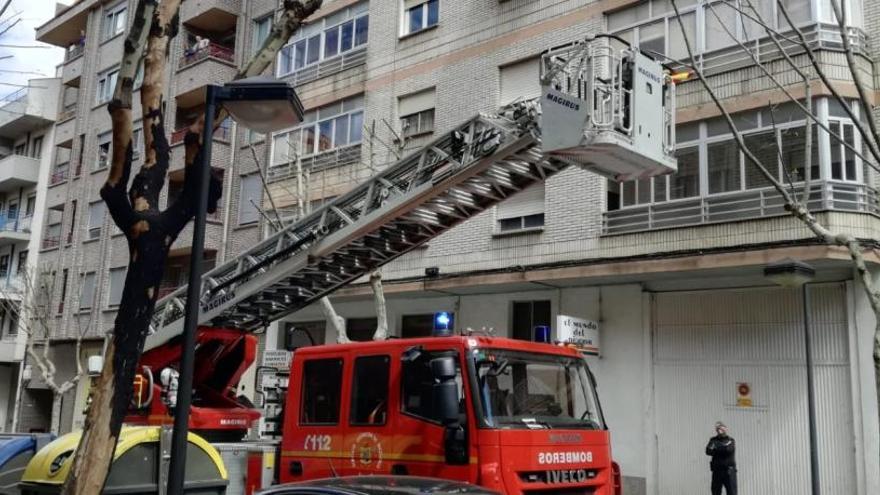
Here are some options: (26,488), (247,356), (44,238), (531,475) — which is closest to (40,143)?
(44,238)

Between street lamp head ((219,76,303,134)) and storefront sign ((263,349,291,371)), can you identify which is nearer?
street lamp head ((219,76,303,134))

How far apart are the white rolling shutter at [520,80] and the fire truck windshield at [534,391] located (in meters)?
10.6

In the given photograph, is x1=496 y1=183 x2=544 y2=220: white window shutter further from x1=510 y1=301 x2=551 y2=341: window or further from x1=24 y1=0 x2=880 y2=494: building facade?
x1=510 y1=301 x2=551 y2=341: window

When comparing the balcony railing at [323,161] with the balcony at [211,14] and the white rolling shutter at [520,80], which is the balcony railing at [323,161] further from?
the balcony at [211,14]

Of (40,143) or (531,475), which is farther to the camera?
(40,143)

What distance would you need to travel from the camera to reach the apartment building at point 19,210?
35.0 m

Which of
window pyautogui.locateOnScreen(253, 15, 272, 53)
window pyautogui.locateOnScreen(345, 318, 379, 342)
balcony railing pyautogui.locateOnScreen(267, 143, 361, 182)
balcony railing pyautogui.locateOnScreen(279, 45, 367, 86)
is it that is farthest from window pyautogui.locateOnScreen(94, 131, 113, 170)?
window pyautogui.locateOnScreen(345, 318, 379, 342)

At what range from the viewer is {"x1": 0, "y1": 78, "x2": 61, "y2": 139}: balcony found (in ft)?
119

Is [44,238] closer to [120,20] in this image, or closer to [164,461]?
[120,20]

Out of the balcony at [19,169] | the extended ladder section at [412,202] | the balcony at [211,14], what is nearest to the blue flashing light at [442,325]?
the extended ladder section at [412,202]

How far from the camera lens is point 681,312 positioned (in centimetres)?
1518

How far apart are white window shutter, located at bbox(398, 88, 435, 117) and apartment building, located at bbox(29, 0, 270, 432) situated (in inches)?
238

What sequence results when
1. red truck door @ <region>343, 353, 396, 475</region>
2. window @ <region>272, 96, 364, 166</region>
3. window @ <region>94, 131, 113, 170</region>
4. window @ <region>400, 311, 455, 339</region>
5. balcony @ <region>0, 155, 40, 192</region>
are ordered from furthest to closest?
balcony @ <region>0, 155, 40, 192</region>, window @ <region>94, 131, 113, 170</region>, window @ <region>272, 96, 364, 166</region>, window @ <region>400, 311, 455, 339</region>, red truck door @ <region>343, 353, 396, 475</region>

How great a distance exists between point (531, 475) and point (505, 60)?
12.8 m
